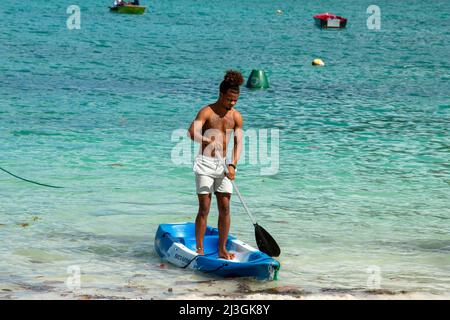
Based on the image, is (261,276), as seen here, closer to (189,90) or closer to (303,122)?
(303,122)

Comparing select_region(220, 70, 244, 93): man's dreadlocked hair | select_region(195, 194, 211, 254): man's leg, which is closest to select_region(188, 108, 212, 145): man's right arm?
select_region(220, 70, 244, 93): man's dreadlocked hair

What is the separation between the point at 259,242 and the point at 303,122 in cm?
1382

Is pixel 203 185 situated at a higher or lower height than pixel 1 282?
higher

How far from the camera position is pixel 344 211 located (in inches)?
548

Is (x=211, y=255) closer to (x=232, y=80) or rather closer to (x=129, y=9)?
(x=232, y=80)

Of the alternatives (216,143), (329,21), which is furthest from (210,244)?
(329,21)

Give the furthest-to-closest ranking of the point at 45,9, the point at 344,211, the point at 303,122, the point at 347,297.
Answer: the point at 45,9, the point at 303,122, the point at 344,211, the point at 347,297

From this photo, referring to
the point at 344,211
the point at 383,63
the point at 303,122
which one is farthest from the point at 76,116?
the point at 383,63

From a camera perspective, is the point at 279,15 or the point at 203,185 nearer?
the point at 203,185

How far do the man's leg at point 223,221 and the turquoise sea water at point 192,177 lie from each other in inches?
15.9

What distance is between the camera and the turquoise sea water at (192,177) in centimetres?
1026

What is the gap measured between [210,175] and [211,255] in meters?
1.21

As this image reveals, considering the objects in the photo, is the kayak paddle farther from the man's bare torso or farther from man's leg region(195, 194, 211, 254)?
the man's bare torso

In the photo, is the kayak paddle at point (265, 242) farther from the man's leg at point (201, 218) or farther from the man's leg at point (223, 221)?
the man's leg at point (201, 218)
